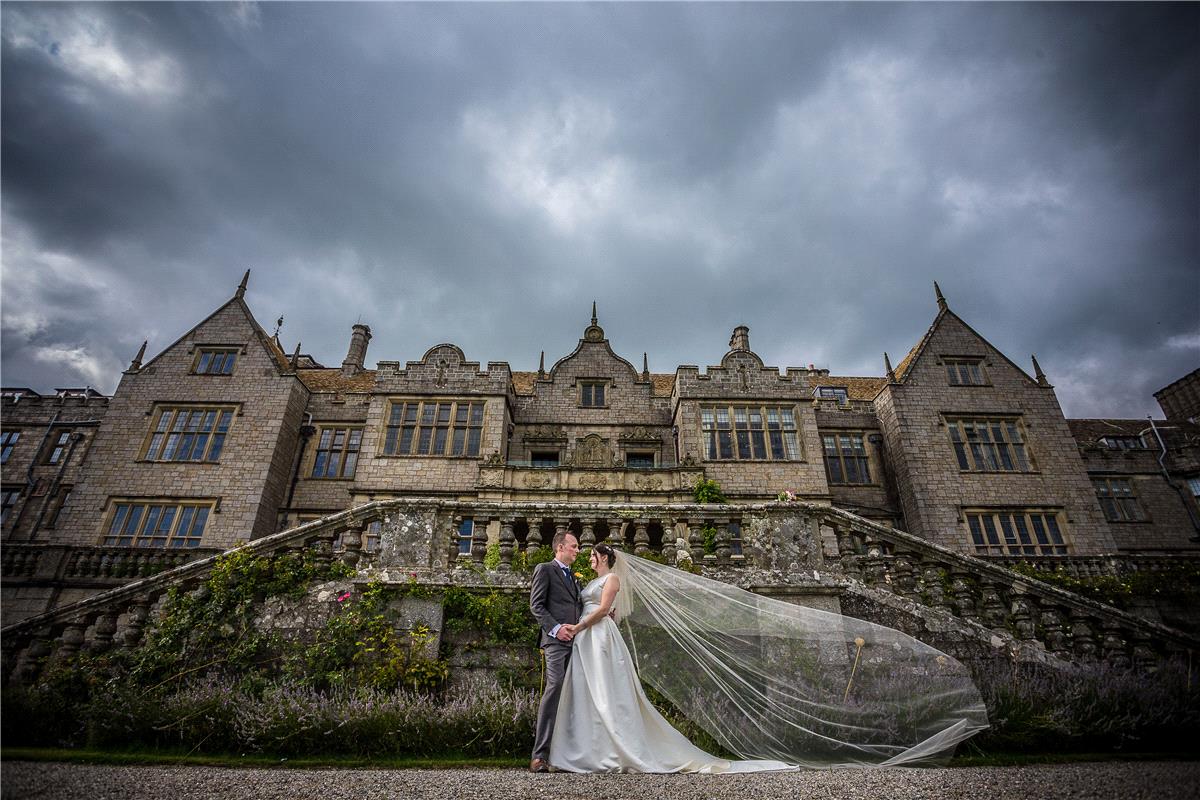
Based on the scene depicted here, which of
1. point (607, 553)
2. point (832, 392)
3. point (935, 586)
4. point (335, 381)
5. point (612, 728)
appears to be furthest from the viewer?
point (832, 392)

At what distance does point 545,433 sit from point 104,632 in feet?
46.8

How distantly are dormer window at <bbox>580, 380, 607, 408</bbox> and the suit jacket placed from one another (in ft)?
53.1

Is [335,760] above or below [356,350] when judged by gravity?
below

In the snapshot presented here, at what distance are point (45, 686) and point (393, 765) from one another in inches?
185

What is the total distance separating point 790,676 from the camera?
588 centimetres

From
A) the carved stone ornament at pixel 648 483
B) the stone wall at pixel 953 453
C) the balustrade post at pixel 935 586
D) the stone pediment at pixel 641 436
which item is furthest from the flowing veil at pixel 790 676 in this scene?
the stone wall at pixel 953 453

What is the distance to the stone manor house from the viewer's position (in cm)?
1906

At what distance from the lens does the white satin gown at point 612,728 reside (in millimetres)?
4902

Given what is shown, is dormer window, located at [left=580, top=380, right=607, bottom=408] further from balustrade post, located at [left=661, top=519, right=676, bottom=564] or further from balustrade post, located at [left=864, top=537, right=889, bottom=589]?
balustrade post, located at [left=864, top=537, right=889, bottom=589]

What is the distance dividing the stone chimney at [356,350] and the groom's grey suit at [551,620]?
23.6 metres

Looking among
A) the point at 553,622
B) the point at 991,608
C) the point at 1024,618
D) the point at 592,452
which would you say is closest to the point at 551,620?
the point at 553,622

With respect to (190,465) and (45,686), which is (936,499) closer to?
(45,686)

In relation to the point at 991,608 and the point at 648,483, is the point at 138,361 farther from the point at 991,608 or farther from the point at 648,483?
the point at 991,608

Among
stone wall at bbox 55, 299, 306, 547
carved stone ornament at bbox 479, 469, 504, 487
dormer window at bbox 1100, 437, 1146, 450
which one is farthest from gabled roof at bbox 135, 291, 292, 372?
dormer window at bbox 1100, 437, 1146, 450
